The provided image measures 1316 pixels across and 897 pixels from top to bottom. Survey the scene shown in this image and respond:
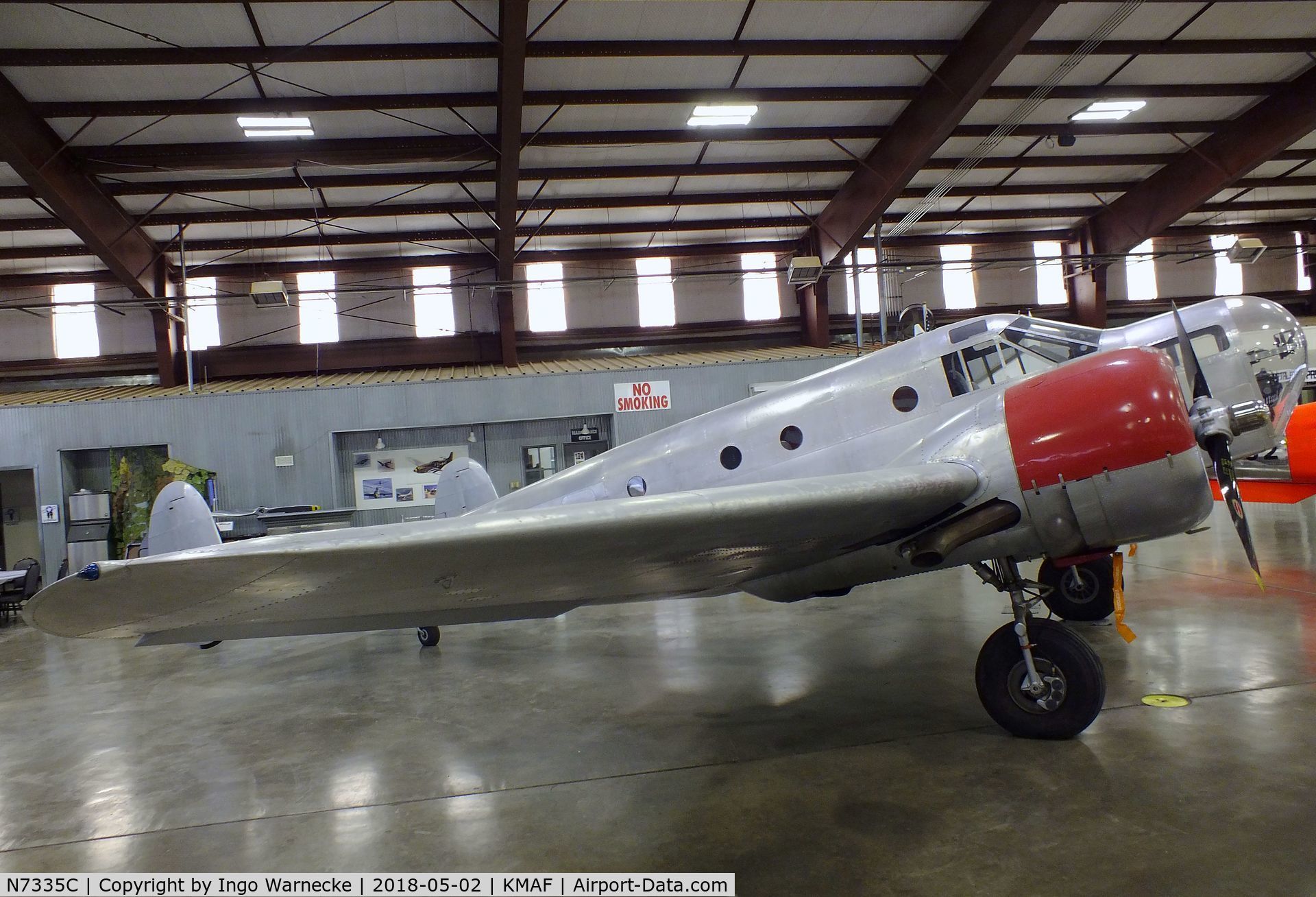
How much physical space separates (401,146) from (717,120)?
695 centimetres

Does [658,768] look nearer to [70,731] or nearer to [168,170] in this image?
[70,731]

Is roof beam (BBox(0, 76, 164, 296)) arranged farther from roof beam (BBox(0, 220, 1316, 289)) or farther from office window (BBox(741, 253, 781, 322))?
office window (BBox(741, 253, 781, 322))

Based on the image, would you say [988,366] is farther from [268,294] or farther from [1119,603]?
[268,294]

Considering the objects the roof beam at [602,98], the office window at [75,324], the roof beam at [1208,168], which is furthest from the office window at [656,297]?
the office window at [75,324]

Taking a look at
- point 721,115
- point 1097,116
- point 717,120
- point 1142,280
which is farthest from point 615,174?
point 1142,280

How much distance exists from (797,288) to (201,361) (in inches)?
710

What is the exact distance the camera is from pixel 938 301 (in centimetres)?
2452

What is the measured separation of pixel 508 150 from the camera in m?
14.9

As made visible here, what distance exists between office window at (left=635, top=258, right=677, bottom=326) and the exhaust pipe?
63.1 feet

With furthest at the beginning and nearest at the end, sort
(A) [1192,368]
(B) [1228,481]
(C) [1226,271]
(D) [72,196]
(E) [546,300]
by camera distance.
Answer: (C) [1226,271]
(E) [546,300]
(D) [72,196]
(A) [1192,368]
(B) [1228,481]

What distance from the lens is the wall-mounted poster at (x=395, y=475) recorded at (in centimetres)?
1630

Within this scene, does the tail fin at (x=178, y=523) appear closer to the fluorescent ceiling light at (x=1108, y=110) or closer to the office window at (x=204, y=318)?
the office window at (x=204, y=318)

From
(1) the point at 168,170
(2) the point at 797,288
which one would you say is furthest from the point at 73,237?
(2) the point at 797,288

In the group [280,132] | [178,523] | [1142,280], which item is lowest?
[178,523]
